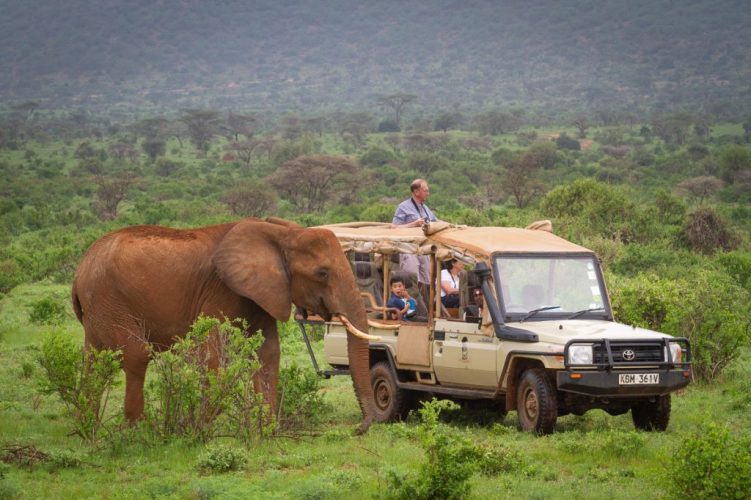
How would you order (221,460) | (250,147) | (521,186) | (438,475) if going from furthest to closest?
1. (250,147)
2. (521,186)
3. (221,460)
4. (438,475)

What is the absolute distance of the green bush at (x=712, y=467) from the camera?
23.9 feet

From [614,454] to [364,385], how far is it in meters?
2.28

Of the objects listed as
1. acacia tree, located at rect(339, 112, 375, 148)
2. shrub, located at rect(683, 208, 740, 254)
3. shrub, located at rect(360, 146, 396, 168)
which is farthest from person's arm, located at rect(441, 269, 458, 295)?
acacia tree, located at rect(339, 112, 375, 148)

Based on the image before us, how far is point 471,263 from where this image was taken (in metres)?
11.4

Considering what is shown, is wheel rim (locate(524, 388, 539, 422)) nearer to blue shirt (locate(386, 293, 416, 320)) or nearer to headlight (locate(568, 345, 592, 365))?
headlight (locate(568, 345, 592, 365))

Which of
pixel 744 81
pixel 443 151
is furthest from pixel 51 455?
pixel 744 81

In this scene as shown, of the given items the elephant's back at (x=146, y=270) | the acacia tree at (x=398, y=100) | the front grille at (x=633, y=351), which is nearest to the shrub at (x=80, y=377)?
the elephant's back at (x=146, y=270)

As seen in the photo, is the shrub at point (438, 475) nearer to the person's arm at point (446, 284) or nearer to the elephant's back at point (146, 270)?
the elephant's back at point (146, 270)

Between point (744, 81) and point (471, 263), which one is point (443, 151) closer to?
point (471, 263)

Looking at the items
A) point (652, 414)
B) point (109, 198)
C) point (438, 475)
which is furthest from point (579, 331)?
point (109, 198)

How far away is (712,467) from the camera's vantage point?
733cm

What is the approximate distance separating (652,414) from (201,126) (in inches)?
3644

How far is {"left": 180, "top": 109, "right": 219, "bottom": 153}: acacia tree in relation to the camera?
331ft

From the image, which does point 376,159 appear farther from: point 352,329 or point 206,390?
point 206,390
